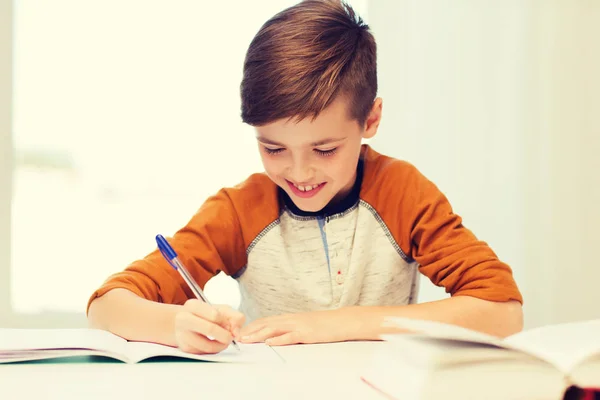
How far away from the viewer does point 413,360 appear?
0.50 meters

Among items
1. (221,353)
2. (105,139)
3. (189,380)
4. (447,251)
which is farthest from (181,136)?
(189,380)

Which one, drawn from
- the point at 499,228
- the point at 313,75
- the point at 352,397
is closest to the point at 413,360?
the point at 352,397

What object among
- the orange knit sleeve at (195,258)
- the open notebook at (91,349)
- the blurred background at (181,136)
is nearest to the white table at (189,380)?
the open notebook at (91,349)

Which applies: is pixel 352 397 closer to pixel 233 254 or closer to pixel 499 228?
pixel 233 254

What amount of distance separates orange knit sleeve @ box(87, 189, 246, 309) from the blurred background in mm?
1294

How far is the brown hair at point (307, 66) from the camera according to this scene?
105 cm

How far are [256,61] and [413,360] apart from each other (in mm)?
720

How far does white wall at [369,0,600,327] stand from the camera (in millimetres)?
2475

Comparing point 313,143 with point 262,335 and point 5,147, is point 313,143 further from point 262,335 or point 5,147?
point 5,147

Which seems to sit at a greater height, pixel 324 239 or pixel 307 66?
pixel 307 66

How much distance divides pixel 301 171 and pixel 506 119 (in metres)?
1.73

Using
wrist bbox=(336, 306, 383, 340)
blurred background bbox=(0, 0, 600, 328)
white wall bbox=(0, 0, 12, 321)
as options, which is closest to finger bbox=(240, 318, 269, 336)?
wrist bbox=(336, 306, 383, 340)

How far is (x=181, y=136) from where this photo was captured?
2539 mm

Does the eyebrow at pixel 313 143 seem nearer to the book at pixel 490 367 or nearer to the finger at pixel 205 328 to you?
the finger at pixel 205 328
